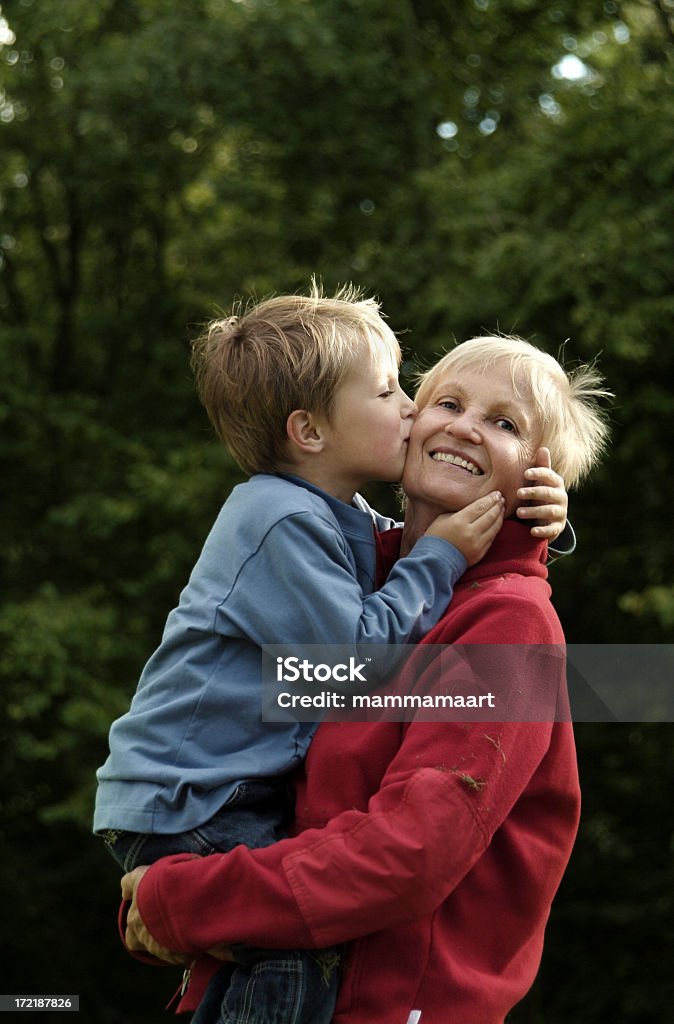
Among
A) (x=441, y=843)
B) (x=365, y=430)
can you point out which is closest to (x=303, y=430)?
(x=365, y=430)

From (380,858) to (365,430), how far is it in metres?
0.75

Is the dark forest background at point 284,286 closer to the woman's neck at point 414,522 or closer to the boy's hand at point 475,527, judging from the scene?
the woman's neck at point 414,522

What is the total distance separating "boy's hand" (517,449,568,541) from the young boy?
5 centimetres

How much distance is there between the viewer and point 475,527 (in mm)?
1979

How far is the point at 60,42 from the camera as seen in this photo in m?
8.95

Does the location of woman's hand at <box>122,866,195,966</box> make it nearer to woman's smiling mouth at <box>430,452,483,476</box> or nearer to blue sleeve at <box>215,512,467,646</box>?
blue sleeve at <box>215,512,467,646</box>

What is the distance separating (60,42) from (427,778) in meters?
8.37

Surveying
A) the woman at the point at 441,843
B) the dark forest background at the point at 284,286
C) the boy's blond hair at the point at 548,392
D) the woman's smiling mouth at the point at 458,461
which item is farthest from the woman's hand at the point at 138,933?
the dark forest background at the point at 284,286

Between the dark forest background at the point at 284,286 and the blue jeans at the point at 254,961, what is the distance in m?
4.37

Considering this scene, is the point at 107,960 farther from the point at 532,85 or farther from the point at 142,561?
the point at 532,85

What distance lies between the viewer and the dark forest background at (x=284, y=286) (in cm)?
660

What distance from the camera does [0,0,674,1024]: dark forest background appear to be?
660 cm

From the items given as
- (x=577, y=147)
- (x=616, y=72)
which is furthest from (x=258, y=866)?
(x=616, y=72)

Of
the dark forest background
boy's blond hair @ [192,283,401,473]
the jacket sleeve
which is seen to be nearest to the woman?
the jacket sleeve
